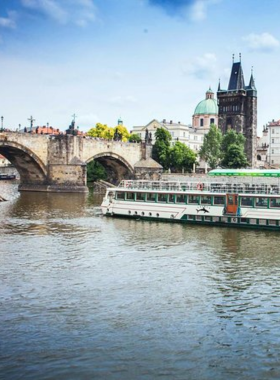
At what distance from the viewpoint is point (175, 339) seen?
15.8m

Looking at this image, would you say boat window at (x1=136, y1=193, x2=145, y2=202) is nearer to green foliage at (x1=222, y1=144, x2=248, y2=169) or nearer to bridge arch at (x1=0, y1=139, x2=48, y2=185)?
bridge arch at (x1=0, y1=139, x2=48, y2=185)

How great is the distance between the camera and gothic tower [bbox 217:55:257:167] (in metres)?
117

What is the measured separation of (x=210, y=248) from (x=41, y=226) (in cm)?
1275

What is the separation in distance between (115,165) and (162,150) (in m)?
8.36

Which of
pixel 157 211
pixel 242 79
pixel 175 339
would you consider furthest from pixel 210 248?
pixel 242 79

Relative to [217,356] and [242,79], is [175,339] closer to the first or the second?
[217,356]

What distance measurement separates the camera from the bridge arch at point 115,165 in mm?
82956

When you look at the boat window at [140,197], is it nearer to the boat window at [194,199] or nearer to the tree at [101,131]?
the boat window at [194,199]

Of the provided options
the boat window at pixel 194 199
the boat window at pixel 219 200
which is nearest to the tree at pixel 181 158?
the boat window at pixel 194 199

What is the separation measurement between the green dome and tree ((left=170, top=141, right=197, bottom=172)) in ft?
135

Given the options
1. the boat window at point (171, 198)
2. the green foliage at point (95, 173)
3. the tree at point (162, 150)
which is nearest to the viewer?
the boat window at point (171, 198)

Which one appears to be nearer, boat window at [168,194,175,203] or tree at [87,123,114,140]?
boat window at [168,194,175,203]

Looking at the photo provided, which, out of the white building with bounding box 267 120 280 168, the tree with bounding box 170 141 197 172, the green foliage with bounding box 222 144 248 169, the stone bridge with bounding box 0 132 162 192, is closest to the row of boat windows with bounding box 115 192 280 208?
the stone bridge with bounding box 0 132 162 192

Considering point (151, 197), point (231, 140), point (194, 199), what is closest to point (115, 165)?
point (231, 140)
